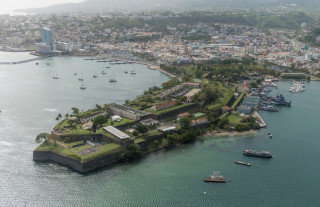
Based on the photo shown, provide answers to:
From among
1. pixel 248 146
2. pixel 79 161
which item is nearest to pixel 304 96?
pixel 248 146

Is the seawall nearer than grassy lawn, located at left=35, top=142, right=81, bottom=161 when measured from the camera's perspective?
Yes

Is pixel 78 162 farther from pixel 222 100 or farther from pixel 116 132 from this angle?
pixel 222 100

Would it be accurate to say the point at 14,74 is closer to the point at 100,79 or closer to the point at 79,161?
the point at 100,79

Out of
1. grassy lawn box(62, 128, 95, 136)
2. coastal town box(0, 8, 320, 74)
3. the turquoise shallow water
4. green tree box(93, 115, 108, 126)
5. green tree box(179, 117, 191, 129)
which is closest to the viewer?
the turquoise shallow water

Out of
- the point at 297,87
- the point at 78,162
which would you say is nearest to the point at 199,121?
the point at 78,162

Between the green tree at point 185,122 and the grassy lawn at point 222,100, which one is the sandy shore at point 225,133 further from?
the grassy lawn at point 222,100

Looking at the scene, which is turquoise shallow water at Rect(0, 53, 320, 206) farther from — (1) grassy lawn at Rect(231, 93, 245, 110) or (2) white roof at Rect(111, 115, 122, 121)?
(2) white roof at Rect(111, 115, 122, 121)

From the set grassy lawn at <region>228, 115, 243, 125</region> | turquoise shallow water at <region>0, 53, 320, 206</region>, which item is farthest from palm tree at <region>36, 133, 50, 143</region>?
grassy lawn at <region>228, 115, 243, 125</region>
